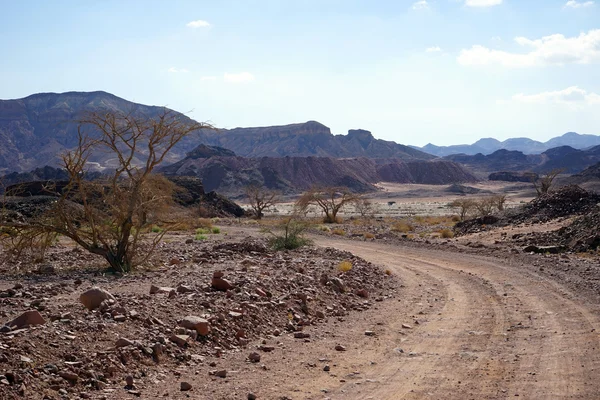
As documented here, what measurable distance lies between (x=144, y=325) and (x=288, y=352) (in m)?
2.18

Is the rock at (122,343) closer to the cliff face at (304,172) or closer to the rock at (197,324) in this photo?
the rock at (197,324)

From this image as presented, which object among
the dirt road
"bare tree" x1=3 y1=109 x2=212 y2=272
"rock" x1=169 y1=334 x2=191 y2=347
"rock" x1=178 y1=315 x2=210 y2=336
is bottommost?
the dirt road

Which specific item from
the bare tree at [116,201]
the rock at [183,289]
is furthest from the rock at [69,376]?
the bare tree at [116,201]

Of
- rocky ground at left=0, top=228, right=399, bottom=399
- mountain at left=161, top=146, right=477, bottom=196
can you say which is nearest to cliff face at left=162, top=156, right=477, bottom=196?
mountain at left=161, top=146, right=477, bottom=196

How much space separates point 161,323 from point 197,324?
534mm

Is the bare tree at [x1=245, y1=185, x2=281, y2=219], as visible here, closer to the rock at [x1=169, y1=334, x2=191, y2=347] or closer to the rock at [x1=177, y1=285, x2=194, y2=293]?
the rock at [x1=177, y1=285, x2=194, y2=293]

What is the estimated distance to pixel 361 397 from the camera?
7172 mm

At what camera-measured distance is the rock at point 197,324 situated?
30.2 feet

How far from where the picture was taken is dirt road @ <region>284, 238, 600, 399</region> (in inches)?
294

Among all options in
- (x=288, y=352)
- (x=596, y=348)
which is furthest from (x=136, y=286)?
(x=596, y=348)

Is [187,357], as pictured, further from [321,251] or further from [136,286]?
[321,251]

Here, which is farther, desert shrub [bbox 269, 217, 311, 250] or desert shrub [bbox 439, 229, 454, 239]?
desert shrub [bbox 439, 229, 454, 239]

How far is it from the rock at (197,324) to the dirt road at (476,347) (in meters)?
1.92

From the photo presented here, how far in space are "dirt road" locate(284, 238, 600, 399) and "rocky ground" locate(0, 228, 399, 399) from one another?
1043mm
